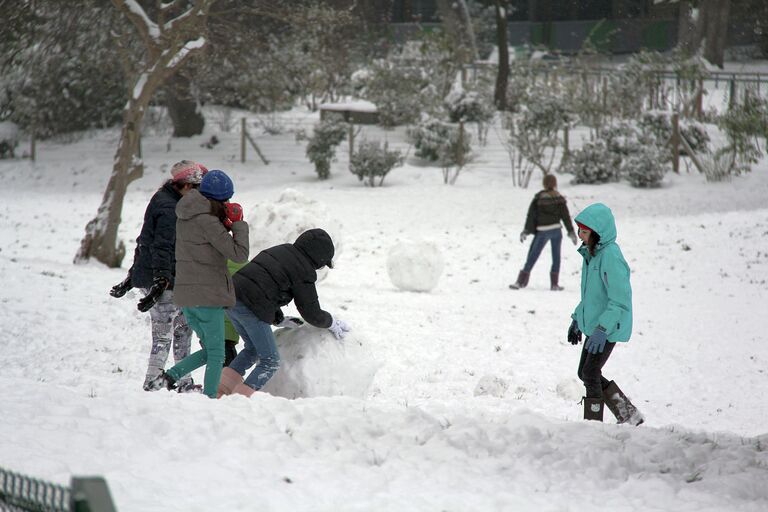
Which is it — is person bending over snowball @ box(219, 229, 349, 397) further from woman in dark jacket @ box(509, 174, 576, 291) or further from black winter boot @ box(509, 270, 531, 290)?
black winter boot @ box(509, 270, 531, 290)

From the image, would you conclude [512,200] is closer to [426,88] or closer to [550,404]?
[426,88]

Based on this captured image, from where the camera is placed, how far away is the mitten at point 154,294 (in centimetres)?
645

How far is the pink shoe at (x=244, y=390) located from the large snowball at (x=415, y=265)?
6.33 m

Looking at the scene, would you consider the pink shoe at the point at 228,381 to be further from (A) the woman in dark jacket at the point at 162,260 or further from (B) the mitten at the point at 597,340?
(B) the mitten at the point at 597,340

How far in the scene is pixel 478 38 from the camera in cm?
4741

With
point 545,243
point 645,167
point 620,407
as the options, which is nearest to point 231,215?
point 620,407

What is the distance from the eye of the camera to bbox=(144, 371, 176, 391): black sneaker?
638 cm

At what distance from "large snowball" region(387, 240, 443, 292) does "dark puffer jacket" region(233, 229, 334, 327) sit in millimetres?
6231

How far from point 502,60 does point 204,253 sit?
88.2 feet

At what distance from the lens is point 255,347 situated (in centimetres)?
625

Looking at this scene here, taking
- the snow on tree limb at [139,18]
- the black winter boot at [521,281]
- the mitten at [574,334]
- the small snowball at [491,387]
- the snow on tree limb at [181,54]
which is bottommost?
the black winter boot at [521,281]

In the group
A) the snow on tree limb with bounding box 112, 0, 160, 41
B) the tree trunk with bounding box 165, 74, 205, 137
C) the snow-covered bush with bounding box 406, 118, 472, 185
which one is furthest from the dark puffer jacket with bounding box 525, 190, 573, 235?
the tree trunk with bounding box 165, 74, 205, 137

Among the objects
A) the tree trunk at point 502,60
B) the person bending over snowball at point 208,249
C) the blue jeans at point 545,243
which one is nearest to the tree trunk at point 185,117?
the tree trunk at point 502,60

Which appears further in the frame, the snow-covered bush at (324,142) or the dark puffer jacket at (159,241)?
the snow-covered bush at (324,142)
